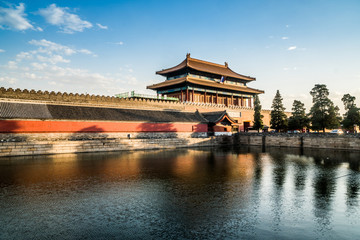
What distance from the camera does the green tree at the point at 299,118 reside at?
41250mm

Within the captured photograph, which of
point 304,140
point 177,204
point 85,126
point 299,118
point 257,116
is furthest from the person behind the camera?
point 257,116

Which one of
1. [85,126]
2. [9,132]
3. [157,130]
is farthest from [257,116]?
[9,132]

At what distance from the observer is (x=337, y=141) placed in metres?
31.2

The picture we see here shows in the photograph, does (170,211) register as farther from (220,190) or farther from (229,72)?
(229,72)

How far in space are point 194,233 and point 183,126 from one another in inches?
1247

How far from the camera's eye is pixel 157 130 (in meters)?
35.5

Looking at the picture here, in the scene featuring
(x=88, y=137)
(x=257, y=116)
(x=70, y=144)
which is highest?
(x=257, y=116)

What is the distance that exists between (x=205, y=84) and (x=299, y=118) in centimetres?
1796

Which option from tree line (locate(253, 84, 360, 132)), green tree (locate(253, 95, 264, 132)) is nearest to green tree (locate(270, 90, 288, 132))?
tree line (locate(253, 84, 360, 132))

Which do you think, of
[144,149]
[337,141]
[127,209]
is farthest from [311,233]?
[337,141]

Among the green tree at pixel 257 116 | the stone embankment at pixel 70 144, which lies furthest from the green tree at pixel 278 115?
the stone embankment at pixel 70 144

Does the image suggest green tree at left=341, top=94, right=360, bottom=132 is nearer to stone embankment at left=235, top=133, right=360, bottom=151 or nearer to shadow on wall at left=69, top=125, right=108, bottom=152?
stone embankment at left=235, top=133, right=360, bottom=151

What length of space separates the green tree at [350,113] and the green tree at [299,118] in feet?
20.7

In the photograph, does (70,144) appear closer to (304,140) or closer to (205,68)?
(304,140)
